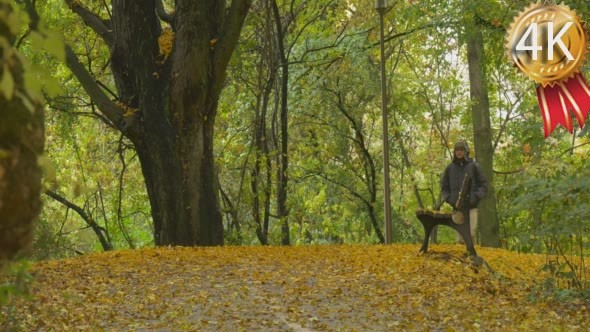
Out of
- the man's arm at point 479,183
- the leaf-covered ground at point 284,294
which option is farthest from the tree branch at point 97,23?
the man's arm at point 479,183

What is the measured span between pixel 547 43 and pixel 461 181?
4301mm

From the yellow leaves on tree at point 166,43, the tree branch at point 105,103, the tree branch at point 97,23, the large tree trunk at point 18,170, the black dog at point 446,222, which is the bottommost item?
the large tree trunk at point 18,170

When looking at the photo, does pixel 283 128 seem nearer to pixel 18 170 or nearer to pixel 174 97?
pixel 174 97

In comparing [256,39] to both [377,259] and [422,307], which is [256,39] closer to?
[377,259]

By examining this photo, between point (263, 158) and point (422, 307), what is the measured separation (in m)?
10.5

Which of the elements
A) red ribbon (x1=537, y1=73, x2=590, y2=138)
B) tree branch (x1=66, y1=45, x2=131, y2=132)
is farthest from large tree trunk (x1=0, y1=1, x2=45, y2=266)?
red ribbon (x1=537, y1=73, x2=590, y2=138)

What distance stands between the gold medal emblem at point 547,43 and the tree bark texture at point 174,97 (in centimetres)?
515

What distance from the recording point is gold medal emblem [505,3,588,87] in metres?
15.5

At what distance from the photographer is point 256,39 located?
21.1m

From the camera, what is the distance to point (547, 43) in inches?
659

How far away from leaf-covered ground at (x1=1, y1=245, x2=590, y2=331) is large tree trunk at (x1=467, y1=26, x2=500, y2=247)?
8316 mm

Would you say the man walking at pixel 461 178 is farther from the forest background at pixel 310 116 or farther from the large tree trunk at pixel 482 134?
the large tree trunk at pixel 482 134

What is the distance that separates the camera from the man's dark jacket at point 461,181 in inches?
542

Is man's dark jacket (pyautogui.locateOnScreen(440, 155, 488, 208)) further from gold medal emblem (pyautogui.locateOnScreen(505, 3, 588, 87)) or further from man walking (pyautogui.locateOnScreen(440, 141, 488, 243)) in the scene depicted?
gold medal emblem (pyautogui.locateOnScreen(505, 3, 588, 87))
